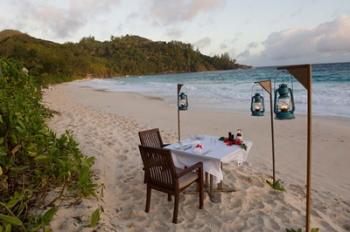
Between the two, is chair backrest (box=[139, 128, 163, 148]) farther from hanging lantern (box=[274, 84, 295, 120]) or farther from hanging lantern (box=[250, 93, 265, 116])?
hanging lantern (box=[274, 84, 295, 120])

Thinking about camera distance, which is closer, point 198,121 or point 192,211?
point 192,211

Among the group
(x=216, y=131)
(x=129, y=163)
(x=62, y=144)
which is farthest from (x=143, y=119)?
(x=62, y=144)

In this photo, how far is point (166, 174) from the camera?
3168 mm

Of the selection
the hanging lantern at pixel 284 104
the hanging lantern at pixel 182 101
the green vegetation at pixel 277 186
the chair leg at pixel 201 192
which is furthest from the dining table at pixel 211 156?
the hanging lantern at pixel 182 101

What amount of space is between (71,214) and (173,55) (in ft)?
396

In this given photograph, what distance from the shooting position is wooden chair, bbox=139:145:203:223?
10.1 feet

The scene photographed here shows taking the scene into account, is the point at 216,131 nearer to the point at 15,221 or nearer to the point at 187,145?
the point at 187,145

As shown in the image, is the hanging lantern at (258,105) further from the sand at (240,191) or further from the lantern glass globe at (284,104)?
the sand at (240,191)

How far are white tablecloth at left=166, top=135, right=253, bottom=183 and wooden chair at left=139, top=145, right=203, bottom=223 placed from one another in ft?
0.42

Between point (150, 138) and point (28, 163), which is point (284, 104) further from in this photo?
point (28, 163)

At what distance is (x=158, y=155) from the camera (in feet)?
10.2

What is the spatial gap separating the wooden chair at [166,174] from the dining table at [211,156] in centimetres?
14

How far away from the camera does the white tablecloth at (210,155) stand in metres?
3.41

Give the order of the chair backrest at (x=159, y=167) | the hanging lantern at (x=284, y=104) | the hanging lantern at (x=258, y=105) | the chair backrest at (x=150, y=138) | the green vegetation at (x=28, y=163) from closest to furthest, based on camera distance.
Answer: the green vegetation at (x=28, y=163) < the chair backrest at (x=159, y=167) < the hanging lantern at (x=284, y=104) < the hanging lantern at (x=258, y=105) < the chair backrest at (x=150, y=138)
